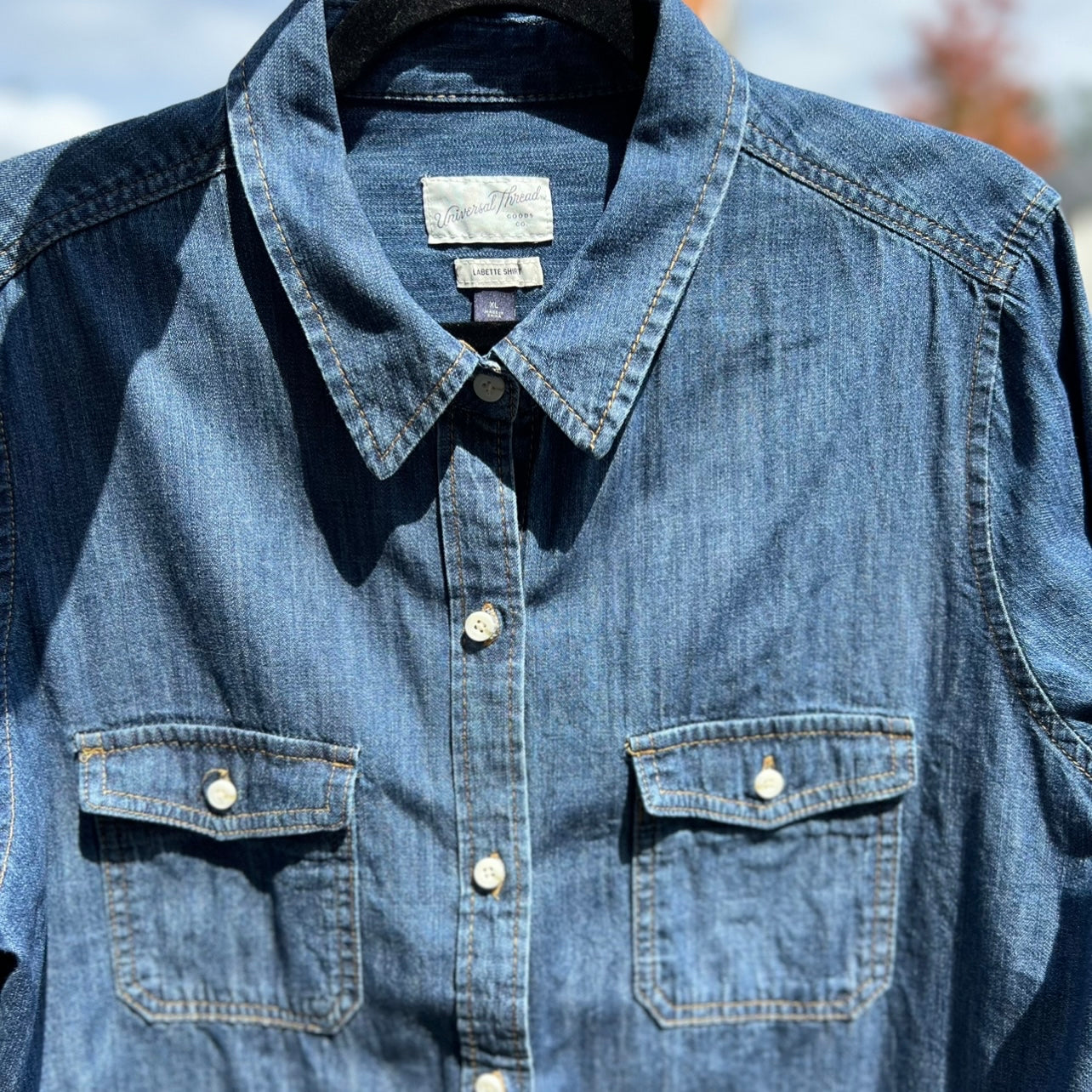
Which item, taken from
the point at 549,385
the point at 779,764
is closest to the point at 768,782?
the point at 779,764

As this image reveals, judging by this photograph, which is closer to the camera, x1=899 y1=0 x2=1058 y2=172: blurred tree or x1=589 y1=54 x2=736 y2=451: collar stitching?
x1=589 y1=54 x2=736 y2=451: collar stitching

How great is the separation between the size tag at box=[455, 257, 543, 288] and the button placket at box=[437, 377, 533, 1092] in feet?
0.42

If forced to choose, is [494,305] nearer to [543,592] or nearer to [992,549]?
[543,592]

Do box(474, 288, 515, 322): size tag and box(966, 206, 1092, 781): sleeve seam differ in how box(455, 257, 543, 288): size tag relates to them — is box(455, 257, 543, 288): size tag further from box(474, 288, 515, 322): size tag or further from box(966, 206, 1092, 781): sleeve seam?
box(966, 206, 1092, 781): sleeve seam

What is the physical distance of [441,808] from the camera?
3.22ft

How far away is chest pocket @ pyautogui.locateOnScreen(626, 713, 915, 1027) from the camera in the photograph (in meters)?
0.99

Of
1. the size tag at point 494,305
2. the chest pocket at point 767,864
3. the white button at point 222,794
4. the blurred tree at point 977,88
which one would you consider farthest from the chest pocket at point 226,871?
the blurred tree at point 977,88

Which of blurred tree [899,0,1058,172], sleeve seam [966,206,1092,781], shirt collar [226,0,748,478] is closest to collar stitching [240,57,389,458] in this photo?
shirt collar [226,0,748,478]

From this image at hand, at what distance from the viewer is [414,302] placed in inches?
36.3

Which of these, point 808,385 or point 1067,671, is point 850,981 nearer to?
point 1067,671

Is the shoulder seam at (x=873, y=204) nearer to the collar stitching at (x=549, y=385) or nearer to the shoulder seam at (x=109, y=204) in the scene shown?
the collar stitching at (x=549, y=385)

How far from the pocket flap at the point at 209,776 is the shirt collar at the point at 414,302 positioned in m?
0.29

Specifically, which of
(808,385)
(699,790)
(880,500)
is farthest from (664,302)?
(699,790)

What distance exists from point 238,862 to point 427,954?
0.69ft
